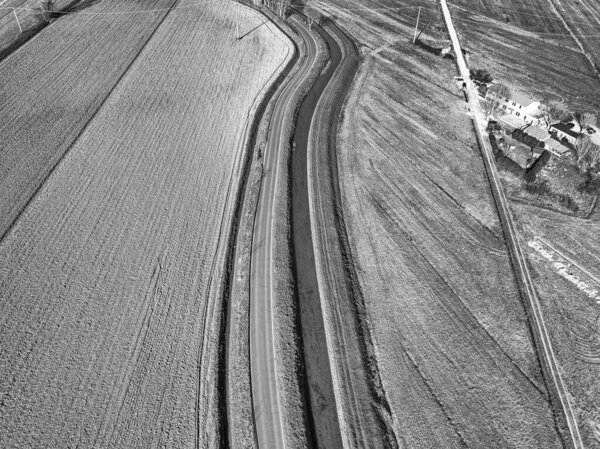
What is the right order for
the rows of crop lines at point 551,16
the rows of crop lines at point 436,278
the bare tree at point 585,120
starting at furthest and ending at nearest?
the rows of crop lines at point 551,16 → the bare tree at point 585,120 → the rows of crop lines at point 436,278

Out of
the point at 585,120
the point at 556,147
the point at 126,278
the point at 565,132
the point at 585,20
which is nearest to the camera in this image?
the point at 126,278

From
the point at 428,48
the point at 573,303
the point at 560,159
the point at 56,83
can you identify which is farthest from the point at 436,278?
the point at 56,83

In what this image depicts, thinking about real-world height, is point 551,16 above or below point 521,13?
above

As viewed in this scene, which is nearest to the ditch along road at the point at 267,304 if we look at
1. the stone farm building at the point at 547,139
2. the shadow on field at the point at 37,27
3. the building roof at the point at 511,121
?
the building roof at the point at 511,121

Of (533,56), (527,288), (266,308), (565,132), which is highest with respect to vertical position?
(533,56)

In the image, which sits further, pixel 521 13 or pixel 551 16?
pixel 521 13

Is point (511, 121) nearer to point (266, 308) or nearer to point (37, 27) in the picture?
point (266, 308)

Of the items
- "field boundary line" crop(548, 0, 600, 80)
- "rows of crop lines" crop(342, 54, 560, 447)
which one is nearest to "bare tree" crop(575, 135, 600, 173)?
"rows of crop lines" crop(342, 54, 560, 447)

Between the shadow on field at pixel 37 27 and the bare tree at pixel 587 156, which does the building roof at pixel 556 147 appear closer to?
the bare tree at pixel 587 156
